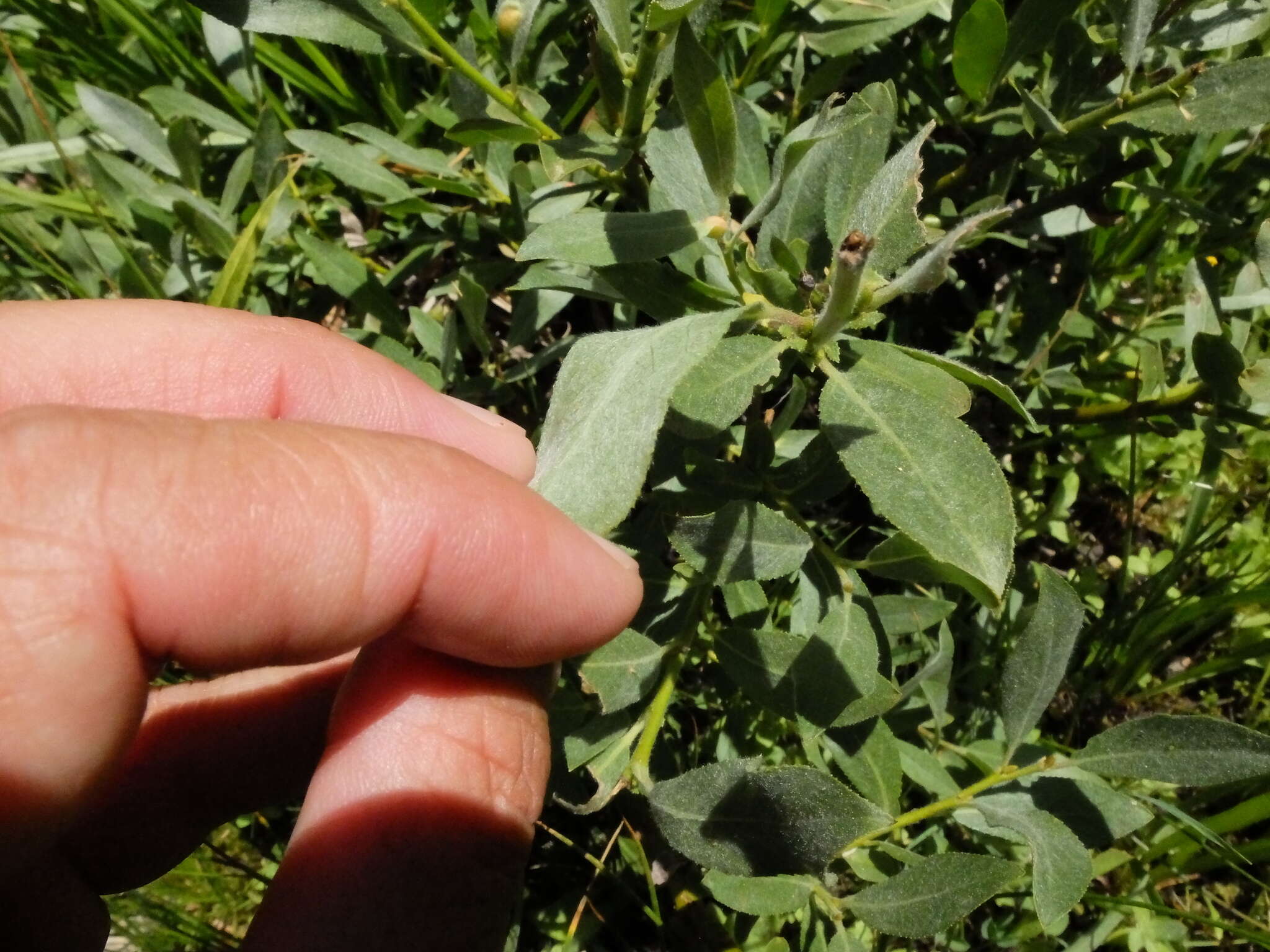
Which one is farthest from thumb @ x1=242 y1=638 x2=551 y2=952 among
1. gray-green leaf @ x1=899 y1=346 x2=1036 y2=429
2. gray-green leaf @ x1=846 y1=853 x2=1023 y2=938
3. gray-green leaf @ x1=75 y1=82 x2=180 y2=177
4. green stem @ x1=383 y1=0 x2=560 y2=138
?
gray-green leaf @ x1=75 y1=82 x2=180 y2=177

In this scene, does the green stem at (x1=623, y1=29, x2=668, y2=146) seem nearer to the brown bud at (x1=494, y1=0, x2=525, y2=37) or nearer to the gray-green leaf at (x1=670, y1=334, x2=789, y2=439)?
the brown bud at (x1=494, y1=0, x2=525, y2=37)

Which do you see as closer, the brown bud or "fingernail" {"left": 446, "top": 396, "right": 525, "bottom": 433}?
the brown bud

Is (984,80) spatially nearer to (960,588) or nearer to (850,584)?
(850,584)

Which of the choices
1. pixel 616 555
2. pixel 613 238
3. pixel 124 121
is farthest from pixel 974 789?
pixel 124 121

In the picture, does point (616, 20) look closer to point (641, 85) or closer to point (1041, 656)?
point (641, 85)

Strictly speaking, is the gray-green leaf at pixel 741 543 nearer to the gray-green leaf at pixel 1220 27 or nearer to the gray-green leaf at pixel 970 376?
the gray-green leaf at pixel 970 376

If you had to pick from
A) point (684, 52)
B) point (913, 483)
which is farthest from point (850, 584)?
point (684, 52)

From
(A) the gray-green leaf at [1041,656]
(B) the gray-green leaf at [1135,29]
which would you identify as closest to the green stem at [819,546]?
(A) the gray-green leaf at [1041,656]
